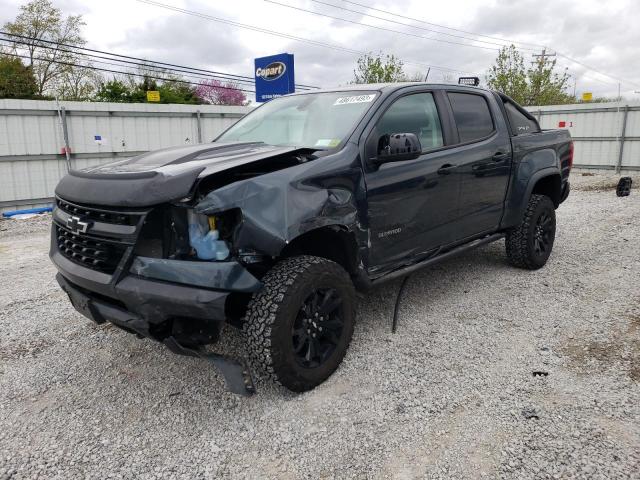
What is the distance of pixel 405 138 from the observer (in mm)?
3170

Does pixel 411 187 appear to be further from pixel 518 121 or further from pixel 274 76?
pixel 274 76

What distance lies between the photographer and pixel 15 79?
27.4 meters

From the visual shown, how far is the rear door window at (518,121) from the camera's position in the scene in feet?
15.8

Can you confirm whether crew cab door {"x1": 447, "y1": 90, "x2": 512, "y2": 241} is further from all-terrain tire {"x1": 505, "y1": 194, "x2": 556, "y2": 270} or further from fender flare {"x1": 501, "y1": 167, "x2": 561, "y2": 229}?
all-terrain tire {"x1": 505, "y1": 194, "x2": 556, "y2": 270}

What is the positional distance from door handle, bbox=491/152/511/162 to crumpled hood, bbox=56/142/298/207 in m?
2.22

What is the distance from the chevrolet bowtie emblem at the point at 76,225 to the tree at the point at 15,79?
95.8ft

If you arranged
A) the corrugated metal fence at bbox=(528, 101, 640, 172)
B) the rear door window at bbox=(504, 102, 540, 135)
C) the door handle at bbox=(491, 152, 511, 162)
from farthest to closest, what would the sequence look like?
the corrugated metal fence at bbox=(528, 101, 640, 172), the rear door window at bbox=(504, 102, 540, 135), the door handle at bbox=(491, 152, 511, 162)

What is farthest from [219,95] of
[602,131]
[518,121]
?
[518,121]

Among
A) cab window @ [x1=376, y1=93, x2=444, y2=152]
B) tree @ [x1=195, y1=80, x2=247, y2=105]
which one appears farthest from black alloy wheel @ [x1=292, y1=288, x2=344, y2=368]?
tree @ [x1=195, y1=80, x2=247, y2=105]

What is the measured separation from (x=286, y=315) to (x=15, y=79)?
103 feet

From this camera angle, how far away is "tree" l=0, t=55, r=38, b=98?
2706cm

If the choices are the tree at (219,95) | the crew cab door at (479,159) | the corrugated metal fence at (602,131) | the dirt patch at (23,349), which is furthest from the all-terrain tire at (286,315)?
the tree at (219,95)

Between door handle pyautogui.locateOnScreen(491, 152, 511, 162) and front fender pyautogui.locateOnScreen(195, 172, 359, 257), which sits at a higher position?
door handle pyautogui.locateOnScreen(491, 152, 511, 162)

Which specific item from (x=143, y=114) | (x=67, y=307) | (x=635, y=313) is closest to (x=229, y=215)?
(x=67, y=307)
